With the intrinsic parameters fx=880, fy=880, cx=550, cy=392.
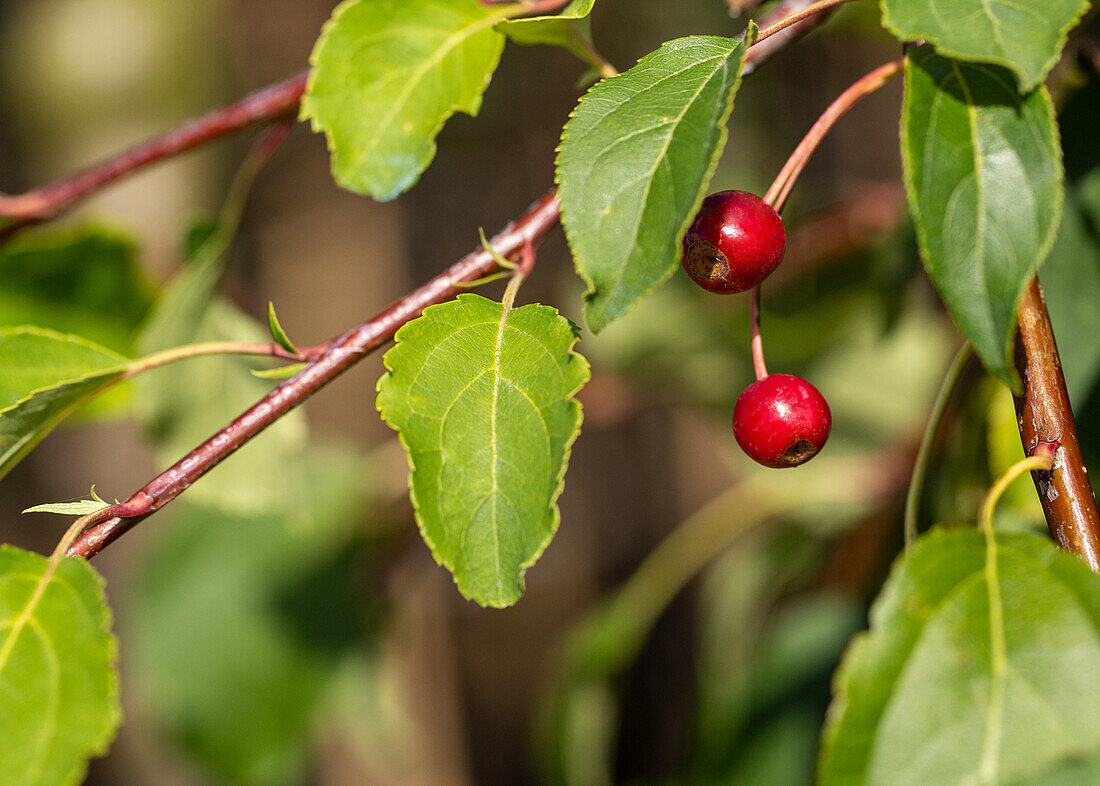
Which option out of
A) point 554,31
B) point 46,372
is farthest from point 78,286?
point 554,31

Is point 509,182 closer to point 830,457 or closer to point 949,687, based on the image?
point 830,457

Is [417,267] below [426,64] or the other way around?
the other way around

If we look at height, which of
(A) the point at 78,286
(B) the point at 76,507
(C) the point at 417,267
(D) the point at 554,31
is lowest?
(B) the point at 76,507

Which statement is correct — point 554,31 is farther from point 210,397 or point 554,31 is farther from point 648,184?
point 210,397

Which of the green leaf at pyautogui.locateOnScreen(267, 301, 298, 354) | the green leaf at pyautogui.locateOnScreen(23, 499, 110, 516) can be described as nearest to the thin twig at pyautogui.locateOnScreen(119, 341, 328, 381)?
the green leaf at pyautogui.locateOnScreen(267, 301, 298, 354)

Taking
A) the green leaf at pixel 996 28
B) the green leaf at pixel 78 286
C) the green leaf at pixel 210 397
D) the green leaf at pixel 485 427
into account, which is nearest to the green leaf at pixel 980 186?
the green leaf at pixel 996 28

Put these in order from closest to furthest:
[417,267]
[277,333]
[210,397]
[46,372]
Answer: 1. [277,333]
2. [46,372]
3. [210,397]
4. [417,267]

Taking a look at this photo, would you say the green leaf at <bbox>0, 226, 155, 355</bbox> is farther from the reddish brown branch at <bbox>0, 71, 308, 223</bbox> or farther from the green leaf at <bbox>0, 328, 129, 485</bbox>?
the green leaf at <bbox>0, 328, 129, 485</bbox>

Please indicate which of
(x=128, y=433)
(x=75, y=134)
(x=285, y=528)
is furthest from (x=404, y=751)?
(x=75, y=134)

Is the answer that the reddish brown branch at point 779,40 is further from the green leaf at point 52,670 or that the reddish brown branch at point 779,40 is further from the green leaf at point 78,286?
the green leaf at point 78,286
